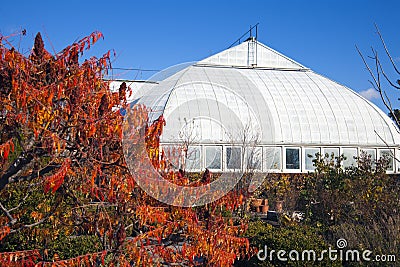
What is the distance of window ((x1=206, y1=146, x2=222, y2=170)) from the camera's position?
66.3 ft

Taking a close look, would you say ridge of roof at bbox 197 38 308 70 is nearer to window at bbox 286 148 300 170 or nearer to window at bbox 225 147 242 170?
window at bbox 286 148 300 170

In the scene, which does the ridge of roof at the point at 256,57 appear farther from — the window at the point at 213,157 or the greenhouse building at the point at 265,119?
the window at the point at 213,157

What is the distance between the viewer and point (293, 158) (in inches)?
852

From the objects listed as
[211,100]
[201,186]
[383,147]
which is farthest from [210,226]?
[383,147]

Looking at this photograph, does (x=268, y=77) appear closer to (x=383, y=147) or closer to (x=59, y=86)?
(x=383, y=147)

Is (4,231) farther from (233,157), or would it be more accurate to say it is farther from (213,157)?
(213,157)

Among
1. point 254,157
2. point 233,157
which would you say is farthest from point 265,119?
point 233,157

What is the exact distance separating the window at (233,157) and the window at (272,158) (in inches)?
Answer: 64.3

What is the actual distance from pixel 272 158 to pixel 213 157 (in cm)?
272

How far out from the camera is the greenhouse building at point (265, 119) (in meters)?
20.2

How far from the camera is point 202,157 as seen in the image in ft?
66.1

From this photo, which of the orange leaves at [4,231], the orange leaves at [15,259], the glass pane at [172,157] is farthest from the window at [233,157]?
the orange leaves at [4,231]

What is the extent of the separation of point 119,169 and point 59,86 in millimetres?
1132

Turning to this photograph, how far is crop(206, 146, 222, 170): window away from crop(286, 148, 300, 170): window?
3.34 metres
